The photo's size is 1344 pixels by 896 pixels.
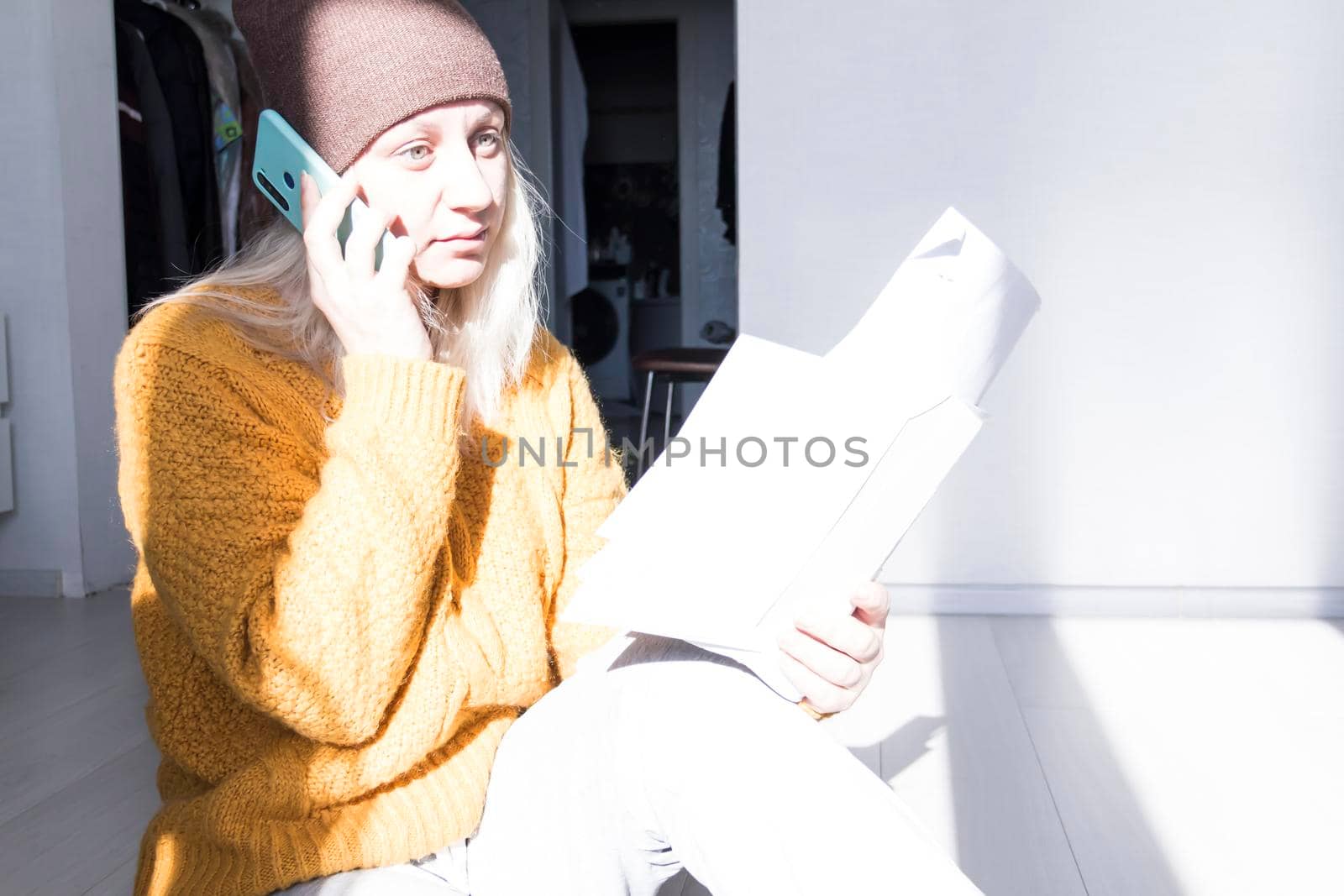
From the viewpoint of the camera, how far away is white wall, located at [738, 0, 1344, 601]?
7.20 ft

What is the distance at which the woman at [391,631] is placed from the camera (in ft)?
2.05

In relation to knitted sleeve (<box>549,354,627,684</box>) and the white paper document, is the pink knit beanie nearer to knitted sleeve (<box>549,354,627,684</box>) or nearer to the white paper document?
knitted sleeve (<box>549,354,627,684</box>)

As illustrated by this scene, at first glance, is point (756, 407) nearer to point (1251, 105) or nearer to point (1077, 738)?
point (1077, 738)

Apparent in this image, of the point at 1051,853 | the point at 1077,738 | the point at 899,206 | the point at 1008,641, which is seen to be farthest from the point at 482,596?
the point at 899,206

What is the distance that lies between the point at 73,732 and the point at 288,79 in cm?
124

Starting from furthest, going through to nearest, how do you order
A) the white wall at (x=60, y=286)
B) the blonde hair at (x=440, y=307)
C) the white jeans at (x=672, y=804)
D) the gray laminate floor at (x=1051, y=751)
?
the white wall at (x=60, y=286) < the gray laminate floor at (x=1051, y=751) < the blonde hair at (x=440, y=307) < the white jeans at (x=672, y=804)

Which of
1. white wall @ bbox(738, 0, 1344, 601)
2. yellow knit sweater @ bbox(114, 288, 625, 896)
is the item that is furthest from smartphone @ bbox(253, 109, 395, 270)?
white wall @ bbox(738, 0, 1344, 601)

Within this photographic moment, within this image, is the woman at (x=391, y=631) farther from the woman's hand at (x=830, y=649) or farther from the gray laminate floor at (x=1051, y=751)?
the gray laminate floor at (x=1051, y=751)

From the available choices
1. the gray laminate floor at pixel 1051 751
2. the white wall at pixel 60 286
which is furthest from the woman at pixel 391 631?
the white wall at pixel 60 286

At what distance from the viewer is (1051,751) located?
1545 mm

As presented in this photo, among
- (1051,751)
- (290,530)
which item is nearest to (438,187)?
(290,530)

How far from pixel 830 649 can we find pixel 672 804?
14 centimetres

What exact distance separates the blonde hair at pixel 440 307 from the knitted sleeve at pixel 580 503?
0.25ft

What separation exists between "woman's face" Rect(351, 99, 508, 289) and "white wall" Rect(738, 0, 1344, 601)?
1453 millimetres
